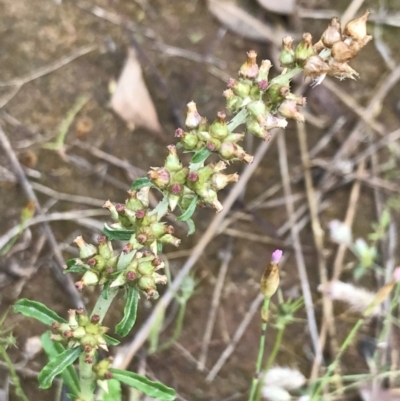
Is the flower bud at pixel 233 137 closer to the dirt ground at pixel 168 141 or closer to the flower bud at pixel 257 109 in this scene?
the flower bud at pixel 257 109

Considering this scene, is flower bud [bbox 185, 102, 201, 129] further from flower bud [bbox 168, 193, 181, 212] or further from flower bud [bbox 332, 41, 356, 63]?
flower bud [bbox 332, 41, 356, 63]

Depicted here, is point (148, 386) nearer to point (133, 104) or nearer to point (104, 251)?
point (104, 251)

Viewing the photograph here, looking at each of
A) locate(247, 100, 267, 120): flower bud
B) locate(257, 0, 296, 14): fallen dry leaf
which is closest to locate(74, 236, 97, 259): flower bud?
locate(247, 100, 267, 120): flower bud

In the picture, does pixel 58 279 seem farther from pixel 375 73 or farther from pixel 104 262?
pixel 375 73

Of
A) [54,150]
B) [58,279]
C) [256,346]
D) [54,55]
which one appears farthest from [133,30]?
[256,346]

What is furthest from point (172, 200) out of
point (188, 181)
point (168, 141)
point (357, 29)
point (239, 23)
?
point (239, 23)

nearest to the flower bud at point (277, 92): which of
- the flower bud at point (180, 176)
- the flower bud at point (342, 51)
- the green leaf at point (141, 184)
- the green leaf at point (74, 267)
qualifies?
the flower bud at point (342, 51)

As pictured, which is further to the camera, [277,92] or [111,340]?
[111,340]
